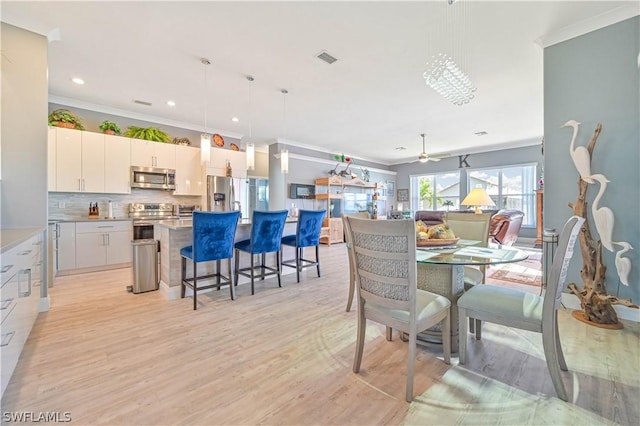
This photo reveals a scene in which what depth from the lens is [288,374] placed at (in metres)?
1.77

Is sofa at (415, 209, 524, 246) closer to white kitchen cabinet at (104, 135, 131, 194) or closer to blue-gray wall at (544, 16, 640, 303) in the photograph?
blue-gray wall at (544, 16, 640, 303)

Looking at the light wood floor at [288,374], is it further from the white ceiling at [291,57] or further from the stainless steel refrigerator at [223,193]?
the stainless steel refrigerator at [223,193]

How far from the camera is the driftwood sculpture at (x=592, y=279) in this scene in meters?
2.40

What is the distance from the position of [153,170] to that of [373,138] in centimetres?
506

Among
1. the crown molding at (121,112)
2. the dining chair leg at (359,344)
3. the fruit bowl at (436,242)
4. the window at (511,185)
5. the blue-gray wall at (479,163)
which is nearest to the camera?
the dining chair leg at (359,344)

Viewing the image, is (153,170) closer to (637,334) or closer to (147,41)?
(147,41)

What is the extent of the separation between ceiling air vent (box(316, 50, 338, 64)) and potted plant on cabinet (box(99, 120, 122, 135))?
153 inches

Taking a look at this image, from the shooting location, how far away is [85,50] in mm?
3027

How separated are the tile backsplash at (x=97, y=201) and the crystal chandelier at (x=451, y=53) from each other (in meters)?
5.11

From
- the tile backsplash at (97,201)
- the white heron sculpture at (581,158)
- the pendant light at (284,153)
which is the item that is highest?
the pendant light at (284,153)

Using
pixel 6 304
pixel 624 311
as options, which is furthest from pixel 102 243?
pixel 624 311

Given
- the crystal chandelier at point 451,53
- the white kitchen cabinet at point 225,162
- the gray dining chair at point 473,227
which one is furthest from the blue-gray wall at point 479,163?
the white kitchen cabinet at point 225,162

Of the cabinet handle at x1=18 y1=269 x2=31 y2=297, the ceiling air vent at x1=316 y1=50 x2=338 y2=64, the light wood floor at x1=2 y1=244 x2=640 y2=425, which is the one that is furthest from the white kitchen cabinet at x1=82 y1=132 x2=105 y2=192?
the ceiling air vent at x1=316 y1=50 x2=338 y2=64

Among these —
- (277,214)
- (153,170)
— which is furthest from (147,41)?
(153,170)
